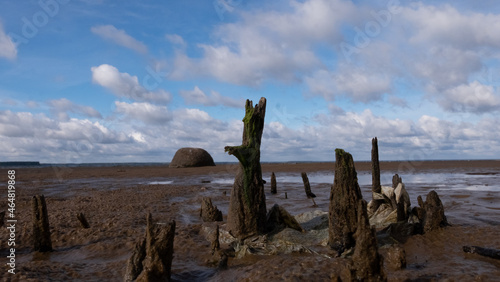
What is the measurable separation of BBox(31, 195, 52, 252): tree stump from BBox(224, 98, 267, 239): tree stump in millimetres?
4369

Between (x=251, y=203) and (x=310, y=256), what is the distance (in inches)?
79.4

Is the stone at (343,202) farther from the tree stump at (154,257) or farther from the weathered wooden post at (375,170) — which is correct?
the tree stump at (154,257)

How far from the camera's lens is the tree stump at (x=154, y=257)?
234 inches

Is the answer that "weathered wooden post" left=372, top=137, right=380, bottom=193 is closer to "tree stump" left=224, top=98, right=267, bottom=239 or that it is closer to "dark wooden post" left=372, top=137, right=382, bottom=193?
"dark wooden post" left=372, top=137, right=382, bottom=193

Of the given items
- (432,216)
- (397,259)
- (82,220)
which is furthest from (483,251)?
(82,220)

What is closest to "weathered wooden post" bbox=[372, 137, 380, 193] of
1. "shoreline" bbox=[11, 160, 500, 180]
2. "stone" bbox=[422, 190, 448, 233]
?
"stone" bbox=[422, 190, 448, 233]

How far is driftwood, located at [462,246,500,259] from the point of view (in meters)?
7.05

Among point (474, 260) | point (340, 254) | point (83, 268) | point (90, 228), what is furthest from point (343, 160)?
point (90, 228)

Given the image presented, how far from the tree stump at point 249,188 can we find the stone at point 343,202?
1.74 meters

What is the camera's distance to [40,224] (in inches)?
336

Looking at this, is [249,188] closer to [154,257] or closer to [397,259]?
[154,257]

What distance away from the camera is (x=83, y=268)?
7379 mm

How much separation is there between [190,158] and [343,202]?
136 ft

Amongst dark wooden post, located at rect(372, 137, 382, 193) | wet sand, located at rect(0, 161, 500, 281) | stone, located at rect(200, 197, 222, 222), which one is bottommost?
wet sand, located at rect(0, 161, 500, 281)
